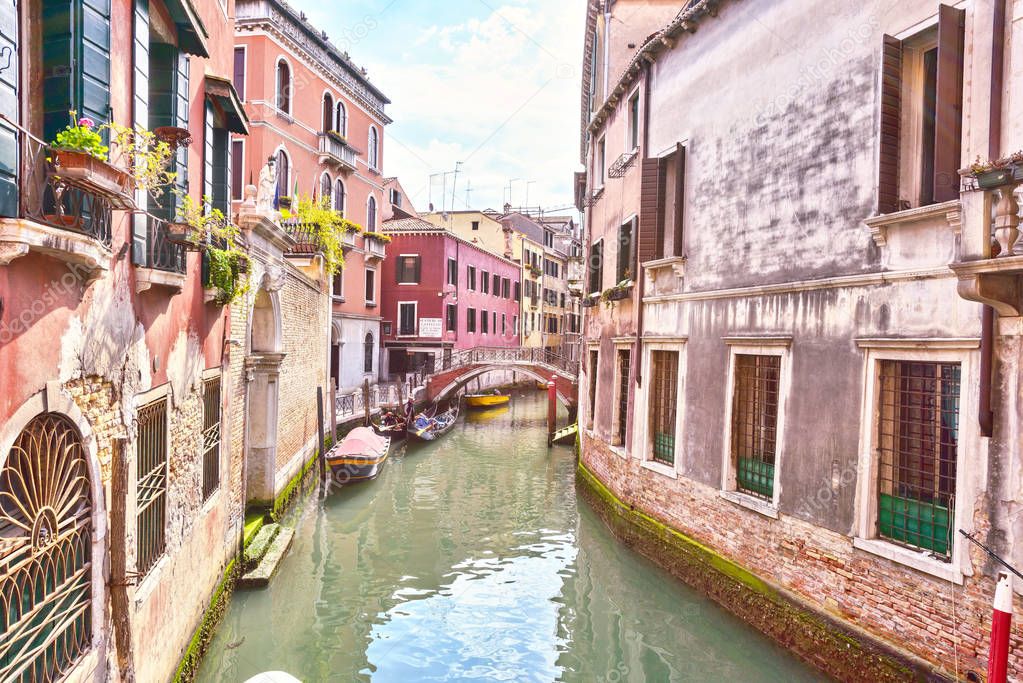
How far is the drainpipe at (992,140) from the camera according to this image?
4.53 meters

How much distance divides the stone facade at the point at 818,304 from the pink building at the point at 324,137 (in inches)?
316

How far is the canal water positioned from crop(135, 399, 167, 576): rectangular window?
177cm

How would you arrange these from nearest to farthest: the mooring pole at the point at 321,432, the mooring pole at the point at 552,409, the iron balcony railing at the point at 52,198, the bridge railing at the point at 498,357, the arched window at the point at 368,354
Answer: the iron balcony railing at the point at 52,198, the mooring pole at the point at 321,432, the mooring pole at the point at 552,409, the arched window at the point at 368,354, the bridge railing at the point at 498,357

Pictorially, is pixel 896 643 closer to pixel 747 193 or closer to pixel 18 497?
pixel 747 193

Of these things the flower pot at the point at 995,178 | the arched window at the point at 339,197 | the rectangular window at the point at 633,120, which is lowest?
the flower pot at the point at 995,178

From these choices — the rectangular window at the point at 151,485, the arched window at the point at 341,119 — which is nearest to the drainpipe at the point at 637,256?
the rectangular window at the point at 151,485

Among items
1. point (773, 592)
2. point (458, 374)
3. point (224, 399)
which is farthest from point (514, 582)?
point (458, 374)

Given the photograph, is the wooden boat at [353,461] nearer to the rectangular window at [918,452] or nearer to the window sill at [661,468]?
the window sill at [661,468]

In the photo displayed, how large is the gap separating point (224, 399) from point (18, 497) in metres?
4.30

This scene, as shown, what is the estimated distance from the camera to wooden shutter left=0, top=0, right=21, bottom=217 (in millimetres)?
2635

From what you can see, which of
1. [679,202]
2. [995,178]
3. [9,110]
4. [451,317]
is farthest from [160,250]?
[451,317]

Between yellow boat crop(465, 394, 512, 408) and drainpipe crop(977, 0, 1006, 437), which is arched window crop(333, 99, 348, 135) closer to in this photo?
yellow boat crop(465, 394, 512, 408)

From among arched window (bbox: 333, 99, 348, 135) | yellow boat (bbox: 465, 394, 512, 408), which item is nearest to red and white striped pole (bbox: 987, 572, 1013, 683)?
arched window (bbox: 333, 99, 348, 135)

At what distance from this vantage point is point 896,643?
5273mm
